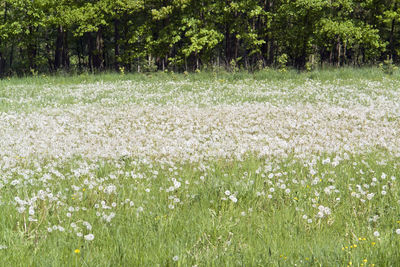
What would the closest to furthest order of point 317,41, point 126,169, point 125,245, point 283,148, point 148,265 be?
1. point 148,265
2. point 125,245
3. point 126,169
4. point 283,148
5. point 317,41

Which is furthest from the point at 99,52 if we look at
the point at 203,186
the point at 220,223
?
the point at 220,223

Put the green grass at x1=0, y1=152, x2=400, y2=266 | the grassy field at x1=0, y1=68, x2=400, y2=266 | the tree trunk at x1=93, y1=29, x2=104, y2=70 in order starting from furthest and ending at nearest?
the tree trunk at x1=93, y1=29, x2=104, y2=70
the grassy field at x1=0, y1=68, x2=400, y2=266
the green grass at x1=0, y1=152, x2=400, y2=266

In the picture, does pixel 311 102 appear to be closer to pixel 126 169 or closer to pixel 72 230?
pixel 126 169

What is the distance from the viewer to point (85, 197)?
14.9ft

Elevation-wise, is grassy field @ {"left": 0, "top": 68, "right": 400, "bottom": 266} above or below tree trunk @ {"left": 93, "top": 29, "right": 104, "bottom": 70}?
below

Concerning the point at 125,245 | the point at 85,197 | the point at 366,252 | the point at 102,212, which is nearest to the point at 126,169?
the point at 85,197

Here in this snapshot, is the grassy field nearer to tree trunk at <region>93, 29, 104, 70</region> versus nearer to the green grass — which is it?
the green grass

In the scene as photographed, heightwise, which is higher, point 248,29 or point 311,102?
point 248,29

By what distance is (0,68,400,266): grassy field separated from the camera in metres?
3.16

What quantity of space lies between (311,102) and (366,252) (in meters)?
10.5

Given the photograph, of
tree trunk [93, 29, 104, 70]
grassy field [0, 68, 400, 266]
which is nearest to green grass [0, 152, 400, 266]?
grassy field [0, 68, 400, 266]

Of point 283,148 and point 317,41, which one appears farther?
point 317,41

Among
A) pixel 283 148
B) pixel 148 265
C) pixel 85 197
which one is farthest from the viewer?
pixel 283 148

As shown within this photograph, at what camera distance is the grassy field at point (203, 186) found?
124 inches
